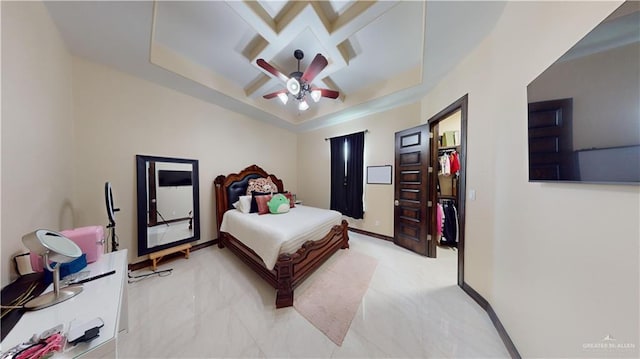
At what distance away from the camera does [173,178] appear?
2648 mm

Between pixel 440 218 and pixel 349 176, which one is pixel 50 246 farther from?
pixel 440 218

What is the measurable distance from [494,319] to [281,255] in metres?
1.97

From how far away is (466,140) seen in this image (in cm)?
184

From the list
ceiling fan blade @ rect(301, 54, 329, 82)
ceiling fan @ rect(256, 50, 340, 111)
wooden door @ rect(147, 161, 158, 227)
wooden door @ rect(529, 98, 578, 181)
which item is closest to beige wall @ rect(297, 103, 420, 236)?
ceiling fan @ rect(256, 50, 340, 111)

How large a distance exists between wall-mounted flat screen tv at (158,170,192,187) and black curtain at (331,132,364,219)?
2732 millimetres

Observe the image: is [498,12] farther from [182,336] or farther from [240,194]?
[240,194]

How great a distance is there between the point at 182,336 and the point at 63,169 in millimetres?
1998

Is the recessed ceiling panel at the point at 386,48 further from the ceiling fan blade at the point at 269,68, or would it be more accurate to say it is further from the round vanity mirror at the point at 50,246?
the round vanity mirror at the point at 50,246

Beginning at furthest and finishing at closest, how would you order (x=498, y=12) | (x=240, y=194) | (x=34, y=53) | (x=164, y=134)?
(x=240, y=194) → (x=164, y=134) → (x=498, y=12) → (x=34, y=53)

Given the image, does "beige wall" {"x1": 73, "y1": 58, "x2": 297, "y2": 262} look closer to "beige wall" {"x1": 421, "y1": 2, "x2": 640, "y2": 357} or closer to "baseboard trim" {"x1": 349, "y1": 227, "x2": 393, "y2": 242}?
"baseboard trim" {"x1": 349, "y1": 227, "x2": 393, "y2": 242}

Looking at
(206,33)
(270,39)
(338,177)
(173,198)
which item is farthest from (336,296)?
(206,33)

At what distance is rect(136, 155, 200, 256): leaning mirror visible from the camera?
2371mm

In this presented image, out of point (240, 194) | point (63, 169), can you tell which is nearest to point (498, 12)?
point (240, 194)

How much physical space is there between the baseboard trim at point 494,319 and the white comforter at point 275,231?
5.62 ft
